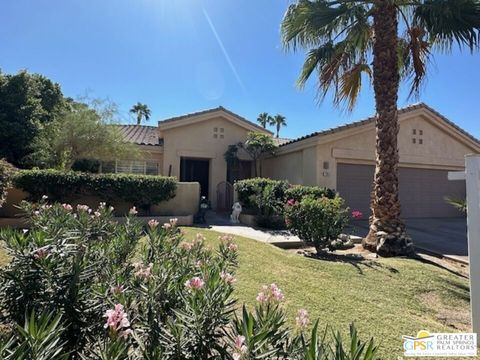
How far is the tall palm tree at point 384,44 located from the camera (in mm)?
9391

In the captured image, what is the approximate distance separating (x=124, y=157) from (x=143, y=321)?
14451mm

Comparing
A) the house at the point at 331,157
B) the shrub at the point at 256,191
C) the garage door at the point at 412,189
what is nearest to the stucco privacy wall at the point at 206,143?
the house at the point at 331,157

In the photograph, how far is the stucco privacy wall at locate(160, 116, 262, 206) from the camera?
58.3 ft

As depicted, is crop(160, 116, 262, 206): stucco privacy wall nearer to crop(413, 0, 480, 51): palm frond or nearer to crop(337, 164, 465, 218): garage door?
crop(337, 164, 465, 218): garage door

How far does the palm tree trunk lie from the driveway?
2.22 meters

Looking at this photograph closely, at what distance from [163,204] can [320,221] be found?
7660 mm

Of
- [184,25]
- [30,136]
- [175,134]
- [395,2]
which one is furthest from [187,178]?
[395,2]

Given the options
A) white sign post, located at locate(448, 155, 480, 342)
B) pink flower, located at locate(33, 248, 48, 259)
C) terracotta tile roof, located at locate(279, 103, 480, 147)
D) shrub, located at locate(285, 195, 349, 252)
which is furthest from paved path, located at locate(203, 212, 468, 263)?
pink flower, located at locate(33, 248, 48, 259)

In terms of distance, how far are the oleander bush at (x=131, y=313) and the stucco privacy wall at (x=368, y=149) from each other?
12680mm

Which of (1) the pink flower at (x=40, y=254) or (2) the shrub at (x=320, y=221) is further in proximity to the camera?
(2) the shrub at (x=320, y=221)

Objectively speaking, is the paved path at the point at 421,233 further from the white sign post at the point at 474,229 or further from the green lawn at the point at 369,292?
the white sign post at the point at 474,229

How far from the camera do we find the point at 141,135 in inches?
784

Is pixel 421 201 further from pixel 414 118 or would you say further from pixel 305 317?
pixel 305 317

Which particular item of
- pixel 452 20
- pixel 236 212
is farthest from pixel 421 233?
pixel 452 20
